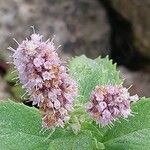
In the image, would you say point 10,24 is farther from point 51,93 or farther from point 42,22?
point 51,93

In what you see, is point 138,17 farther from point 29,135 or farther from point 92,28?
point 29,135

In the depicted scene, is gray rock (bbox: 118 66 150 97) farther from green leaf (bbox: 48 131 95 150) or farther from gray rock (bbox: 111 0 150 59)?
green leaf (bbox: 48 131 95 150)

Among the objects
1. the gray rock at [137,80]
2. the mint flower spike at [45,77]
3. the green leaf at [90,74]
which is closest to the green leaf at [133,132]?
the green leaf at [90,74]

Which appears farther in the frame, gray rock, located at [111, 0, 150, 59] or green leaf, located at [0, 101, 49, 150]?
gray rock, located at [111, 0, 150, 59]

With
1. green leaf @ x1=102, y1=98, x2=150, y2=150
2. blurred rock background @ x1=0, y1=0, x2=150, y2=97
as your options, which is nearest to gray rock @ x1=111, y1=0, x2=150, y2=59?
blurred rock background @ x1=0, y1=0, x2=150, y2=97

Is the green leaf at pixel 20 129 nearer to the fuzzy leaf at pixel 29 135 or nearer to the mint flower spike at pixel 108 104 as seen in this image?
the fuzzy leaf at pixel 29 135
